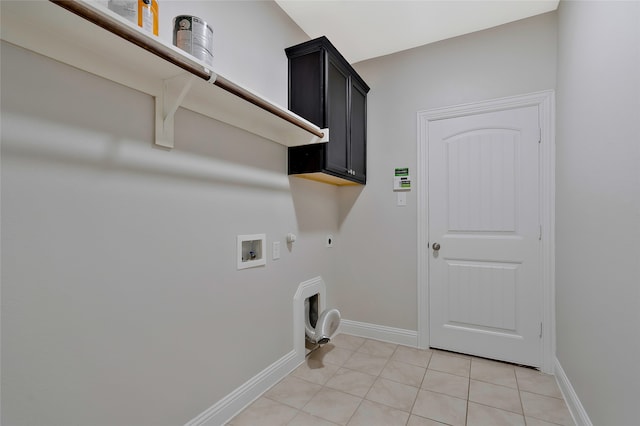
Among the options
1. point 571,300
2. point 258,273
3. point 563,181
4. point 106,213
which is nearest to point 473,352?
point 571,300

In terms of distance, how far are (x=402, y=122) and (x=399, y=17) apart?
0.82 m

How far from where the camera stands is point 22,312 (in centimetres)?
94

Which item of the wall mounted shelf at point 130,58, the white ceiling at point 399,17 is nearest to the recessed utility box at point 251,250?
the wall mounted shelf at point 130,58

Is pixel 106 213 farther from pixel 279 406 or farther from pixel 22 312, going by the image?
pixel 279 406

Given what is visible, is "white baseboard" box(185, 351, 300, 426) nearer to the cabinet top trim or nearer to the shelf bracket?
the shelf bracket

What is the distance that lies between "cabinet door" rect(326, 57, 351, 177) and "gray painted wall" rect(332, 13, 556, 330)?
0.52 meters

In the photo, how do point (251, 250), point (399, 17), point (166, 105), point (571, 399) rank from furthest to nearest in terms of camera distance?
point (399, 17) < point (251, 250) < point (571, 399) < point (166, 105)

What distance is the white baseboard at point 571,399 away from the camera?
5.15ft

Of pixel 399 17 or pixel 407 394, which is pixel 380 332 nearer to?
pixel 407 394

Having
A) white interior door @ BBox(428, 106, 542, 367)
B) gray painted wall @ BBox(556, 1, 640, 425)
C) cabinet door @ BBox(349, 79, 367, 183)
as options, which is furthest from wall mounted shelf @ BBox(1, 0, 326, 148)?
white interior door @ BBox(428, 106, 542, 367)

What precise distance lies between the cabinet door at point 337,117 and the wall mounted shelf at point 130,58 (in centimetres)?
60

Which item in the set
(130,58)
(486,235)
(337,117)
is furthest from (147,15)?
(486,235)

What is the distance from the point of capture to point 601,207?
4.60 feet

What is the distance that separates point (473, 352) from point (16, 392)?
276cm
